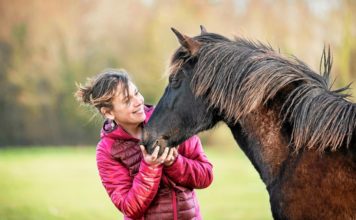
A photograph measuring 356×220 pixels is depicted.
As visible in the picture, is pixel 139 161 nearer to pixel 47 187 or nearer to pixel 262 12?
pixel 47 187

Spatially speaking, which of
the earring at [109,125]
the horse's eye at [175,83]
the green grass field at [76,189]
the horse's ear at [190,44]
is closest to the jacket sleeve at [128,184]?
the earring at [109,125]

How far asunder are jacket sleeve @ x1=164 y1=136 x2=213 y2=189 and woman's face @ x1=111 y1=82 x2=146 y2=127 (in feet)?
1.25

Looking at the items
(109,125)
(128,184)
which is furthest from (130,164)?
(109,125)

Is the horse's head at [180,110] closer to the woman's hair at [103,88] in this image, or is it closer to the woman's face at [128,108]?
the woman's face at [128,108]

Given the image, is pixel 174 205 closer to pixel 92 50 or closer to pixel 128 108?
pixel 128 108

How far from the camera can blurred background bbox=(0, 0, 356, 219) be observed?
2034 cm

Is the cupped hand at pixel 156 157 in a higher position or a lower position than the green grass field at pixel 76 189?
higher

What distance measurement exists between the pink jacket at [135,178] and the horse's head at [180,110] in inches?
8.7

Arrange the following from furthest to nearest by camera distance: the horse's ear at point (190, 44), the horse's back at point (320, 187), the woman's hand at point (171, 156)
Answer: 1. the woman's hand at point (171, 156)
2. the horse's ear at point (190, 44)
3. the horse's back at point (320, 187)

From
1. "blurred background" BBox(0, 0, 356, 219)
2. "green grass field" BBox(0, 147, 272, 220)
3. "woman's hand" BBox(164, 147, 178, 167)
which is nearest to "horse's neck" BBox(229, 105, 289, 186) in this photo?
"woman's hand" BBox(164, 147, 178, 167)

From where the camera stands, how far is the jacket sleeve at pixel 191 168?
3709 mm

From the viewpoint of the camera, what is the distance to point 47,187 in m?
15.3

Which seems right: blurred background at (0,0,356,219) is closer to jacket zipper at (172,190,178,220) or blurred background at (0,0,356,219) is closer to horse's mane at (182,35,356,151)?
jacket zipper at (172,190,178,220)

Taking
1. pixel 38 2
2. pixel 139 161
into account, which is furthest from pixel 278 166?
pixel 38 2
